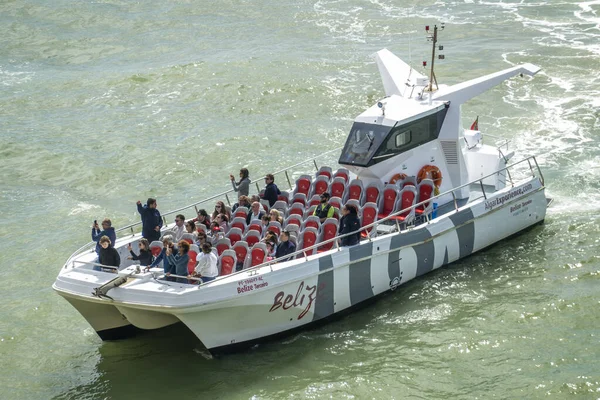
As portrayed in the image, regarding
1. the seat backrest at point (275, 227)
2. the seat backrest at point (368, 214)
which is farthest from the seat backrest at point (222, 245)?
the seat backrest at point (368, 214)

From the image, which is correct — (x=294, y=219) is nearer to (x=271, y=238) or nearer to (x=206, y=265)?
(x=271, y=238)

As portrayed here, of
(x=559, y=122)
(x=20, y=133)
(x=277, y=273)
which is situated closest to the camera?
(x=277, y=273)

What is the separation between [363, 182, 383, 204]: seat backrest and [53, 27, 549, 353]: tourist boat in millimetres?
21

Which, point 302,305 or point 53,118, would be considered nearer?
point 302,305

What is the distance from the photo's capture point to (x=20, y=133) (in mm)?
28422

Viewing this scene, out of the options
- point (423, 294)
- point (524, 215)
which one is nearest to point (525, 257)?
point (524, 215)

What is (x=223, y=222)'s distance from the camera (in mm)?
16812

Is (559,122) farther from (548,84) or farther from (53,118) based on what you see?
(53,118)

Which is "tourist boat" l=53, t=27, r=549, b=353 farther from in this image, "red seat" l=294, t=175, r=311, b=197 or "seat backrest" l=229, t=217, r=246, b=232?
"seat backrest" l=229, t=217, r=246, b=232

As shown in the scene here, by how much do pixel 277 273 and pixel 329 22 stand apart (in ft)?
83.3

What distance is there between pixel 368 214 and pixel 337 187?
50.2 inches

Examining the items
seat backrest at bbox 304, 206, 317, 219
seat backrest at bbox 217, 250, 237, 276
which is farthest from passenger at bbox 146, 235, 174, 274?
seat backrest at bbox 304, 206, 317, 219

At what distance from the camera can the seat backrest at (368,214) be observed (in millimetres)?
17172

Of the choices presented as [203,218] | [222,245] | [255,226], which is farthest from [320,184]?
[222,245]
